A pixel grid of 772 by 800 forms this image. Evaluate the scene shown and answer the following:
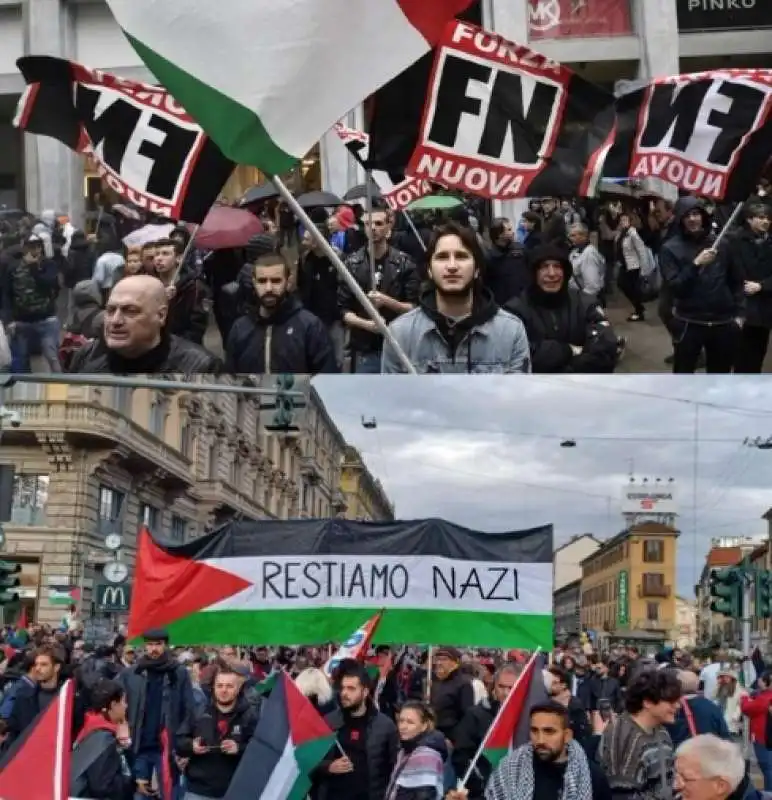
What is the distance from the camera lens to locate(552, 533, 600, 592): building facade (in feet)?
26.2

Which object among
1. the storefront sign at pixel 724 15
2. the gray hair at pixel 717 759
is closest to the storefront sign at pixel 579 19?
the storefront sign at pixel 724 15

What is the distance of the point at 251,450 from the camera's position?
8.12m

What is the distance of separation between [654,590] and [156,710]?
389 cm

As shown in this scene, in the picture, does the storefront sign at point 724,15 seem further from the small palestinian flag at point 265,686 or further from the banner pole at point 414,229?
the small palestinian flag at point 265,686

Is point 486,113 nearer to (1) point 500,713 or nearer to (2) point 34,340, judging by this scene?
(2) point 34,340

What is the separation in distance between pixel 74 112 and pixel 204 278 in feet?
5.36

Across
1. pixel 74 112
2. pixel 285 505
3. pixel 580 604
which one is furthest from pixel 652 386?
pixel 74 112

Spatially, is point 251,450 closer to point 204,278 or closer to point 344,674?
point 344,674

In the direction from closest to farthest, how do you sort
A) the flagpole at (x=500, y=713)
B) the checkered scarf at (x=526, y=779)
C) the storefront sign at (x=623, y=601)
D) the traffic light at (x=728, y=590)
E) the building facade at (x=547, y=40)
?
the checkered scarf at (x=526, y=779) → the traffic light at (x=728, y=590) → the storefront sign at (x=623, y=601) → the flagpole at (x=500, y=713) → the building facade at (x=547, y=40)

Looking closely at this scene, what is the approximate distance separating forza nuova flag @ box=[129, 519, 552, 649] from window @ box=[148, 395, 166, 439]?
2.18 ft

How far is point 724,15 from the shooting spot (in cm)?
2977

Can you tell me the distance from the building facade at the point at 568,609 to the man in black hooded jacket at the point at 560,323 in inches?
44.2

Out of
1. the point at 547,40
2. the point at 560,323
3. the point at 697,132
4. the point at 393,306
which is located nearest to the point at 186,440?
the point at 393,306

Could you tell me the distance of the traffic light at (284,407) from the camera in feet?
25.7
